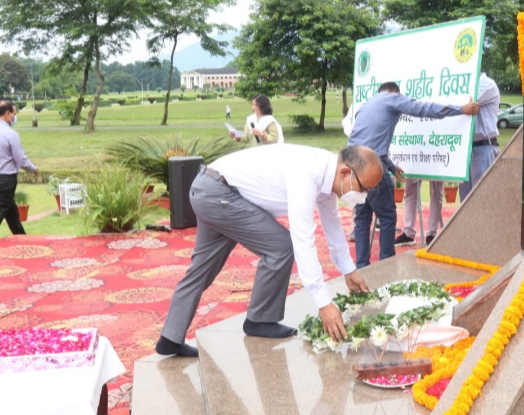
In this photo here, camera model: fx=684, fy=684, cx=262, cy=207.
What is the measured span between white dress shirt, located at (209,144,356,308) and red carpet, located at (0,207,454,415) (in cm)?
108

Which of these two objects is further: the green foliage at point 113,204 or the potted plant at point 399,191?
the potted plant at point 399,191

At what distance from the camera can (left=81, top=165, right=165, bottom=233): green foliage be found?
7137mm

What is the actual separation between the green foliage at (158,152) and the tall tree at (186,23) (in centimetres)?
1474

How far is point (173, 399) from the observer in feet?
9.68

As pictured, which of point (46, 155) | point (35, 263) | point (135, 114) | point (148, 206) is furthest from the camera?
point (135, 114)

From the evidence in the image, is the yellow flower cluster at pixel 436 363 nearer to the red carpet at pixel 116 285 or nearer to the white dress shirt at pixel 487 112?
the red carpet at pixel 116 285

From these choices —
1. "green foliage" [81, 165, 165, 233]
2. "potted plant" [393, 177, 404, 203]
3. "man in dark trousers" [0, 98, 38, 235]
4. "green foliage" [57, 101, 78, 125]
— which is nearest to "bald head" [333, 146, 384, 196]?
"green foliage" [81, 165, 165, 233]

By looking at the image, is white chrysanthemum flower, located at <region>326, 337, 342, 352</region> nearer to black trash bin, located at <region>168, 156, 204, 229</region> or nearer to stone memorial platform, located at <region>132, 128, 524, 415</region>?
stone memorial platform, located at <region>132, 128, 524, 415</region>

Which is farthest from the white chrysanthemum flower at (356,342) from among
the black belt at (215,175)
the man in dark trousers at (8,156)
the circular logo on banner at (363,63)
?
the man in dark trousers at (8,156)

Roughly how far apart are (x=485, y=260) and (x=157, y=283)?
2401 mm

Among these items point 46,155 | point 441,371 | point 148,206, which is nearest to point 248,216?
point 441,371

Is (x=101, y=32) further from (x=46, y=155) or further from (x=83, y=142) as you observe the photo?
(x=46, y=155)

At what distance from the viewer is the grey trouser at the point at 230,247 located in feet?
10.2

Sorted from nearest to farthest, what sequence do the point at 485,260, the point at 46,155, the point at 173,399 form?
the point at 173,399 < the point at 485,260 < the point at 46,155
